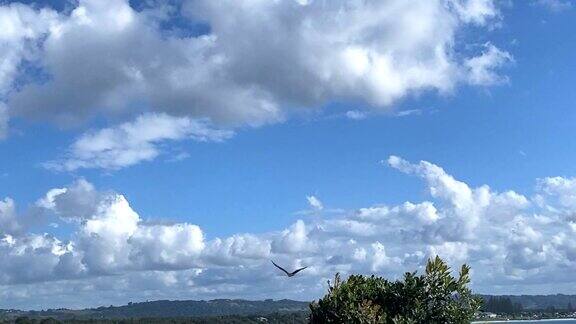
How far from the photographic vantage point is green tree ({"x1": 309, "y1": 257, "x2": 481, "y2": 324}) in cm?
4653

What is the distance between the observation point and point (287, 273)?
47.6 metres

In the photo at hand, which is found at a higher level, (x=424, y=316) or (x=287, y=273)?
(x=287, y=273)

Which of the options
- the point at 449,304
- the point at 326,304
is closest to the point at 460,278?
the point at 449,304

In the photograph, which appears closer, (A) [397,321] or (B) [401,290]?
(A) [397,321]

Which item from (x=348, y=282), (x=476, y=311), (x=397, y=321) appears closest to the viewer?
(x=397, y=321)

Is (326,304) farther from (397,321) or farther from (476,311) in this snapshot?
(476,311)

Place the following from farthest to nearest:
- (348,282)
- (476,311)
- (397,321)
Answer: (348,282) < (476,311) < (397,321)

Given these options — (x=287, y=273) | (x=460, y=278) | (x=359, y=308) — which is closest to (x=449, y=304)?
(x=460, y=278)

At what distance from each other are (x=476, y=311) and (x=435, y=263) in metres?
4.35

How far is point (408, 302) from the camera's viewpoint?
1913 inches

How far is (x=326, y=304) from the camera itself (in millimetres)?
49188

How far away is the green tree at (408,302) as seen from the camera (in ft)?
153

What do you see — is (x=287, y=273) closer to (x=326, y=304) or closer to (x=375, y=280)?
(x=326, y=304)

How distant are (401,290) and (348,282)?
3892mm
